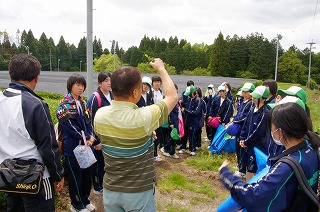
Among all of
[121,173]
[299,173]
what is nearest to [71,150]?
[121,173]

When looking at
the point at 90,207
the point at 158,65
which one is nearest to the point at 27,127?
the point at 158,65

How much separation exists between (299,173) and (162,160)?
5.36m

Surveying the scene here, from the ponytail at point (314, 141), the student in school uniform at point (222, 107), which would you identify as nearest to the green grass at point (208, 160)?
the student in school uniform at point (222, 107)

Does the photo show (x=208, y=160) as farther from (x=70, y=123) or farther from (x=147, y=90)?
(x=70, y=123)

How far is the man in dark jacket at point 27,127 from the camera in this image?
7.64 feet

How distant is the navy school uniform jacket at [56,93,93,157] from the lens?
3577mm

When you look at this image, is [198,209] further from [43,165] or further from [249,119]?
[43,165]

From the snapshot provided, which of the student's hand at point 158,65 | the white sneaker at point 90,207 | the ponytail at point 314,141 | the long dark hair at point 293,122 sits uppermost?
the student's hand at point 158,65

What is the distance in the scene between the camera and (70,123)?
3586 mm

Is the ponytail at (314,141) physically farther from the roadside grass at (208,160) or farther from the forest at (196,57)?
the forest at (196,57)

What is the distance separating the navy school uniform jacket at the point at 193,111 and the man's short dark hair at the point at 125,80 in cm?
557

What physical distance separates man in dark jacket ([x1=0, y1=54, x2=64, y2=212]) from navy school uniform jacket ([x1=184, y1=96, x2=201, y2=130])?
5372 mm

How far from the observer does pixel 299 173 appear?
1.63 metres

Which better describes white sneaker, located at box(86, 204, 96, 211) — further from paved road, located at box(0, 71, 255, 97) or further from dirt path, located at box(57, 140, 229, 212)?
paved road, located at box(0, 71, 255, 97)
